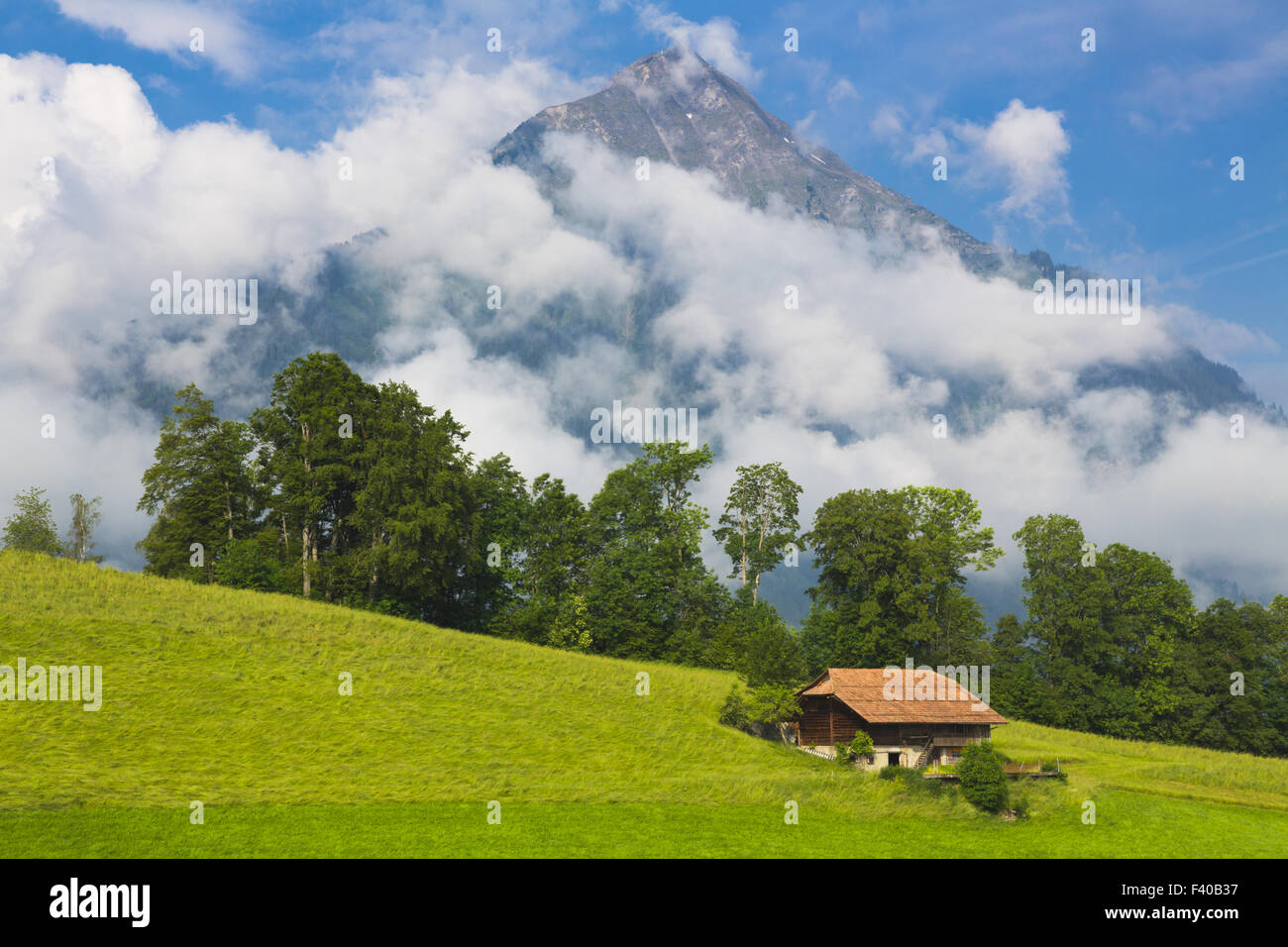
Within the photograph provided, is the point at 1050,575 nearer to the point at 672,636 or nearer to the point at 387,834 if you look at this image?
the point at 672,636

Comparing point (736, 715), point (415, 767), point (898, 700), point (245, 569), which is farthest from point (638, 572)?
point (415, 767)

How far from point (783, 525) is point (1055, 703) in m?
29.5

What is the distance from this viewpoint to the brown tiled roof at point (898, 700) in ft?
145

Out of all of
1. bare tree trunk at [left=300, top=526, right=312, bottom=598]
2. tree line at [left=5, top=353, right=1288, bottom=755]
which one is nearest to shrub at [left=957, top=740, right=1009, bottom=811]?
tree line at [left=5, top=353, right=1288, bottom=755]

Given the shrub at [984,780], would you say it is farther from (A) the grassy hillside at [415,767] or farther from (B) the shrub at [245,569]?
(B) the shrub at [245,569]

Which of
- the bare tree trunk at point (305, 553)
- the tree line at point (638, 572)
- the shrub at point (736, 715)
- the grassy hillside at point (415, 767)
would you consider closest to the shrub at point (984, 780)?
the grassy hillside at point (415, 767)

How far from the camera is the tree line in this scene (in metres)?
67.6

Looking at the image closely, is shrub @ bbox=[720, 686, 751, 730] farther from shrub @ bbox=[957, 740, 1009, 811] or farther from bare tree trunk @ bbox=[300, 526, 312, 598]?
bare tree trunk @ bbox=[300, 526, 312, 598]

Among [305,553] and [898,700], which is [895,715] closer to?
[898,700]

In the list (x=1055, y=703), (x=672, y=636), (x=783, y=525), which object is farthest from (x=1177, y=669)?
(x=672, y=636)

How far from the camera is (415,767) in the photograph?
35.1 m

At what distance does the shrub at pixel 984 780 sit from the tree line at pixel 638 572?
27.9 meters

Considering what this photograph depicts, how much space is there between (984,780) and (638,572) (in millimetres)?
43397

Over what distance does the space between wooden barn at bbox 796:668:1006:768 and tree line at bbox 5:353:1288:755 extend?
1718cm
